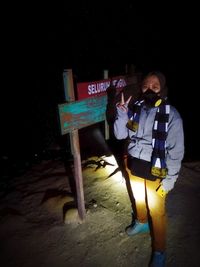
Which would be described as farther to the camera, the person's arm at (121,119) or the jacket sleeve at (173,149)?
the person's arm at (121,119)

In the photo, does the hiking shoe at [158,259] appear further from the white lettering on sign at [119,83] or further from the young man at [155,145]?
the white lettering on sign at [119,83]

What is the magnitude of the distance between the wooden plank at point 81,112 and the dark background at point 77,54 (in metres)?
4.94

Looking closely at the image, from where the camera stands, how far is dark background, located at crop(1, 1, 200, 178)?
931cm

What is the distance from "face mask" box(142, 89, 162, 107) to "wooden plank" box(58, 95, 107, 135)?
0.75 metres

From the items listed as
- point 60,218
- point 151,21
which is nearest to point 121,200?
point 60,218

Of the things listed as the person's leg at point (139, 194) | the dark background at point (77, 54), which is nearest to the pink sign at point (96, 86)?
the person's leg at point (139, 194)

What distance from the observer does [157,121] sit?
2709 millimetres

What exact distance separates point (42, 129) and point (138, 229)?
6.66 meters

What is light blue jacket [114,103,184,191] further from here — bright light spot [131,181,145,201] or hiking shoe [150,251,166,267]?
hiking shoe [150,251,166,267]

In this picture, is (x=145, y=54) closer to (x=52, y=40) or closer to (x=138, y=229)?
(x=52, y=40)

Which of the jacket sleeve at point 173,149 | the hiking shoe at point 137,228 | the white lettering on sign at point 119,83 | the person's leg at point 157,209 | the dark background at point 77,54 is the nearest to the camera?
the jacket sleeve at point 173,149

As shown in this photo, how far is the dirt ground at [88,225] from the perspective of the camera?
3158 millimetres

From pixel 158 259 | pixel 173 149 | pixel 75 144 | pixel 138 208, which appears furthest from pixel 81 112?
pixel 158 259

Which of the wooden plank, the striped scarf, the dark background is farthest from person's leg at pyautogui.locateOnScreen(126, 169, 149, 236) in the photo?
the dark background
